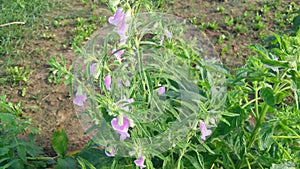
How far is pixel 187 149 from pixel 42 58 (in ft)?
6.81

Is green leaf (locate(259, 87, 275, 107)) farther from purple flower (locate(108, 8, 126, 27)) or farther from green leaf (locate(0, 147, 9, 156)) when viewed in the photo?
green leaf (locate(0, 147, 9, 156))

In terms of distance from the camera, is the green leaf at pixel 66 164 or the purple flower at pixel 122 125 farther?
the green leaf at pixel 66 164

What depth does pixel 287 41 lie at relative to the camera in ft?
5.73

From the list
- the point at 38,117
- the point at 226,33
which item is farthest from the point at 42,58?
the point at 226,33

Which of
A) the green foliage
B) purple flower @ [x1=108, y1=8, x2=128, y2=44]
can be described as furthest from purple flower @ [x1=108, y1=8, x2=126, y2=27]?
the green foliage

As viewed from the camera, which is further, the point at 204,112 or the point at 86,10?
the point at 86,10

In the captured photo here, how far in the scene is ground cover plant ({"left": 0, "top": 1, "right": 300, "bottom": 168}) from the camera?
5.03 feet

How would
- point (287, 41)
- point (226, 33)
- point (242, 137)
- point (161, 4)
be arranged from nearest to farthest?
point (287, 41), point (242, 137), point (226, 33), point (161, 4)

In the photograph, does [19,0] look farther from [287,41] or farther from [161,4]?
[287,41]

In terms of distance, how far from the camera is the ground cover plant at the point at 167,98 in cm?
153

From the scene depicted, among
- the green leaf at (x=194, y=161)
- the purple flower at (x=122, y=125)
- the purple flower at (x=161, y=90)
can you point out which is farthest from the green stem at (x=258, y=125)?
the purple flower at (x=122, y=125)

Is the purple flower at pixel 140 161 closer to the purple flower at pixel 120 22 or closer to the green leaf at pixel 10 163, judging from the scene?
the purple flower at pixel 120 22

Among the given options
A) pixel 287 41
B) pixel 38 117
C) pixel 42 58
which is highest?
pixel 287 41

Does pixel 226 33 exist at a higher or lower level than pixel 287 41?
lower
